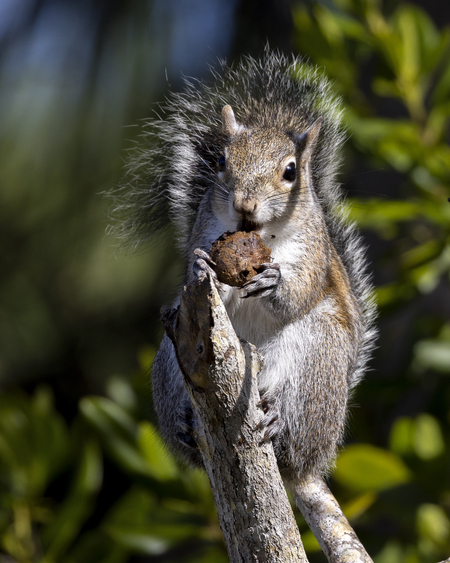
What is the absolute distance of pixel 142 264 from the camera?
2156 mm

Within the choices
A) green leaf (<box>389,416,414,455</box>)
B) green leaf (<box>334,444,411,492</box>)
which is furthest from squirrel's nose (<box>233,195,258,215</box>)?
green leaf (<box>389,416,414,455</box>)

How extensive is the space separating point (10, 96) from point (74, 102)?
18 centimetres

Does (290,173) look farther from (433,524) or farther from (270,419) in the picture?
(433,524)

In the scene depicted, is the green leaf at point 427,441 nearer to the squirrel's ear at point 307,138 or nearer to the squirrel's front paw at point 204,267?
the squirrel's ear at point 307,138

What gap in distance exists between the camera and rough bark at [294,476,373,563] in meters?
0.98

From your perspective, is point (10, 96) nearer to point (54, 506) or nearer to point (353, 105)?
point (353, 105)

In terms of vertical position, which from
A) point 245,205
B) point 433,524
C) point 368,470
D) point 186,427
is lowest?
point 433,524

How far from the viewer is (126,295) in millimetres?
2154

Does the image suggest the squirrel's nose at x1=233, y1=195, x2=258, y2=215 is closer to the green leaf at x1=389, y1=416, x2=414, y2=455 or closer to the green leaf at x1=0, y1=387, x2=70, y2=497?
the green leaf at x1=389, y1=416, x2=414, y2=455

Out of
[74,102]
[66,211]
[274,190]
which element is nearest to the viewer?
[274,190]

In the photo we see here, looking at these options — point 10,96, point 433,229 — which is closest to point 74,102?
point 10,96

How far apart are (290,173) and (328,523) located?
0.69m

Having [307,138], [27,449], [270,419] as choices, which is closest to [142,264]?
[27,449]

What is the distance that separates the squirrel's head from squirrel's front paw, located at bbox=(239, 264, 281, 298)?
0.44 ft
